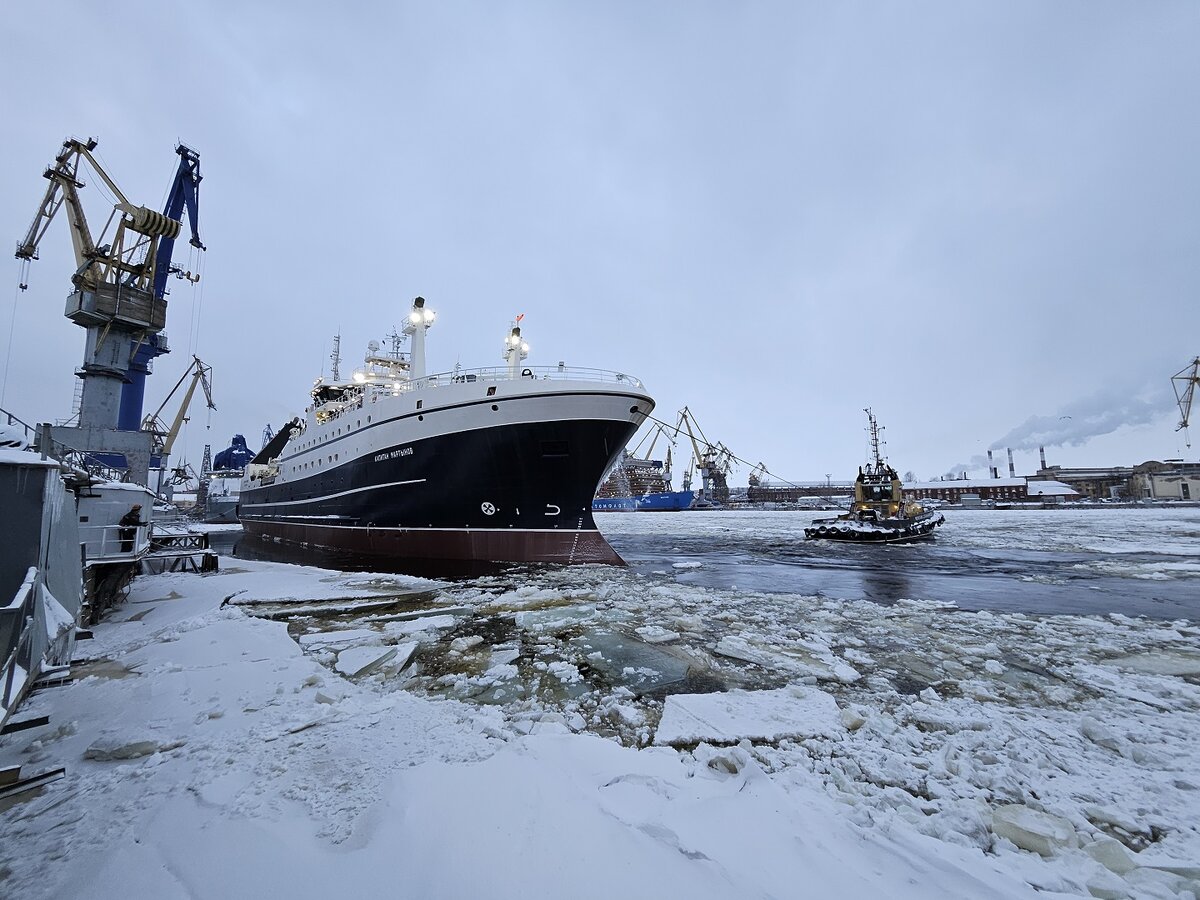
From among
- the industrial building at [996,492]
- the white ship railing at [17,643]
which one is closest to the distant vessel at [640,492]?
the industrial building at [996,492]

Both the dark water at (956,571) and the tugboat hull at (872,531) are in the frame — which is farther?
the tugboat hull at (872,531)

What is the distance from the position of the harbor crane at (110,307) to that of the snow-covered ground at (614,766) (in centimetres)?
2573

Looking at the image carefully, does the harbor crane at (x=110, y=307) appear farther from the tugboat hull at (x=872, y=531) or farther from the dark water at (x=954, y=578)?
the tugboat hull at (x=872, y=531)

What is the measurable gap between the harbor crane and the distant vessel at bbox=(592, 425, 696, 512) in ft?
227

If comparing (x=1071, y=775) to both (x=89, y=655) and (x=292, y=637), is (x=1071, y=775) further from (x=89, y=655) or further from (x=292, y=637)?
(x=89, y=655)

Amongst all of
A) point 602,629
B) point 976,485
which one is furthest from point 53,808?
point 976,485

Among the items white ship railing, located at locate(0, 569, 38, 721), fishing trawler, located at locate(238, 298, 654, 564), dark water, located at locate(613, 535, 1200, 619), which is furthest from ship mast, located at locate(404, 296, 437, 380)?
white ship railing, located at locate(0, 569, 38, 721)

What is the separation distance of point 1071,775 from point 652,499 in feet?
288

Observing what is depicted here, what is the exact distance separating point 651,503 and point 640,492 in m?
8.91

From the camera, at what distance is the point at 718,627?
6.89 metres

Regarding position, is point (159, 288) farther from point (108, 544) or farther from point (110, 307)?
point (108, 544)

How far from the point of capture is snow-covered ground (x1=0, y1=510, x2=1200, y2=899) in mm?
2174

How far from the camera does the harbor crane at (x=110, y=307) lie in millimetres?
24016

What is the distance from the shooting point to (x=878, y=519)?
26.9 meters
